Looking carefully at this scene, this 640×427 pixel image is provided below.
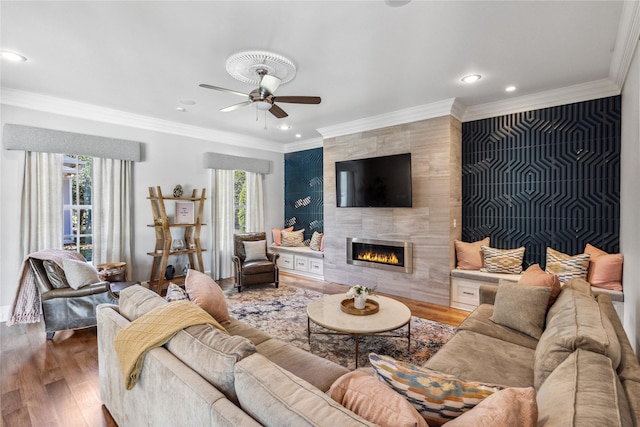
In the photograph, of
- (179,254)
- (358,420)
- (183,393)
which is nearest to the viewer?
(358,420)

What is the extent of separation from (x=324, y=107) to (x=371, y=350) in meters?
3.11

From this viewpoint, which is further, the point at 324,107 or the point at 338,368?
the point at 324,107

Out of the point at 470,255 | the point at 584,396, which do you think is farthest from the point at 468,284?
the point at 584,396

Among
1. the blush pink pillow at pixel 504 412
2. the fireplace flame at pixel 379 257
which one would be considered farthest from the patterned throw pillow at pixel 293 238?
the blush pink pillow at pixel 504 412

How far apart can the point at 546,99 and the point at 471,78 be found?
1.19m

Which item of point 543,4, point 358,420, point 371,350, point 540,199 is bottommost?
point 371,350

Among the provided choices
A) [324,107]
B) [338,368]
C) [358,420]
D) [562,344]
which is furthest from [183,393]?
[324,107]

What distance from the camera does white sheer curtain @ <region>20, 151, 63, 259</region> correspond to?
3693 millimetres

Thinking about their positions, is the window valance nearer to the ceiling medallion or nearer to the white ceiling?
the white ceiling

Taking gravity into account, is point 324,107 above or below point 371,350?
above

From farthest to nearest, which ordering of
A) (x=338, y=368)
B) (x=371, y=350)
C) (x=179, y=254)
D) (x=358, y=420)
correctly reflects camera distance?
(x=179, y=254) < (x=371, y=350) < (x=338, y=368) < (x=358, y=420)

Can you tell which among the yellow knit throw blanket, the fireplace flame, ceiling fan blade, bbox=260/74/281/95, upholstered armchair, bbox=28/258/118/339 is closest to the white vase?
the yellow knit throw blanket

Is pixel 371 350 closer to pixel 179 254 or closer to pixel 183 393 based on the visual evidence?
pixel 183 393

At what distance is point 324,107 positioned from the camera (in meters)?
4.20
